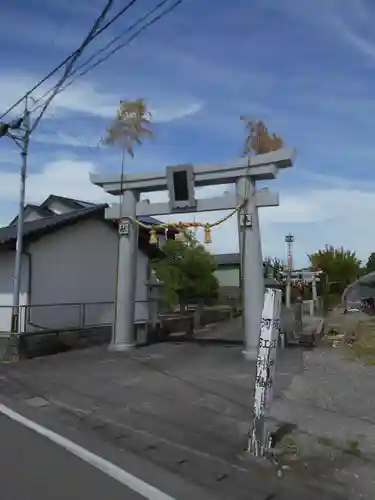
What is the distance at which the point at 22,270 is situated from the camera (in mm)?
15266

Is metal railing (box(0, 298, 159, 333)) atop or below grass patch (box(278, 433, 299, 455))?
atop

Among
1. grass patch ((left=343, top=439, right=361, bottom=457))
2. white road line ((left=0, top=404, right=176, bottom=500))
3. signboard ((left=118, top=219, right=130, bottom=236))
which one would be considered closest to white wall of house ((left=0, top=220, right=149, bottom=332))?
signboard ((left=118, top=219, right=130, bottom=236))

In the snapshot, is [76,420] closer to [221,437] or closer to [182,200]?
[221,437]

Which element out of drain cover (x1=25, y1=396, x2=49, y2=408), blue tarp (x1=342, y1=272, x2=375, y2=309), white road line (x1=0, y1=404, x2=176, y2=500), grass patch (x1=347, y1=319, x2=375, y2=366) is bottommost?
white road line (x1=0, y1=404, x2=176, y2=500)

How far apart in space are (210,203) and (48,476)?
943 cm

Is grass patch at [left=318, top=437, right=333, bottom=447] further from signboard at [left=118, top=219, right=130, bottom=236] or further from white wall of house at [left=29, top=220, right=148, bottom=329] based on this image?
white wall of house at [left=29, top=220, right=148, bottom=329]

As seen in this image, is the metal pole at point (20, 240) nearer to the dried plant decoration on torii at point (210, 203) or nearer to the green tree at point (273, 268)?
the dried plant decoration on torii at point (210, 203)

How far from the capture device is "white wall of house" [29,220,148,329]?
1558 cm

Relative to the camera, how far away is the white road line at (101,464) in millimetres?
4504

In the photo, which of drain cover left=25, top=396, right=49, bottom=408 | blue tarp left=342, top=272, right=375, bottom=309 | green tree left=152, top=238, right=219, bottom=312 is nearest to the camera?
drain cover left=25, top=396, right=49, bottom=408

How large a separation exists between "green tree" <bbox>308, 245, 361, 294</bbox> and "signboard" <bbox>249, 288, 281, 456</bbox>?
42.1 meters

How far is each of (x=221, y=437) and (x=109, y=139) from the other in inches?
372

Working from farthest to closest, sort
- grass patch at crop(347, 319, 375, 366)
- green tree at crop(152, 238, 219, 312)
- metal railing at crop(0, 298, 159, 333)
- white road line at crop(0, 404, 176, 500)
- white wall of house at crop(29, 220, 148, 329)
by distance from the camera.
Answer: green tree at crop(152, 238, 219, 312) → white wall of house at crop(29, 220, 148, 329) → metal railing at crop(0, 298, 159, 333) → grass patch at crop(347, 319, 375, 366) → white road line at crop(0, 404, 176, 500)

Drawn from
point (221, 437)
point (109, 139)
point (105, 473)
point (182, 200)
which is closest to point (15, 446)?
point (105, 473)
